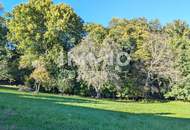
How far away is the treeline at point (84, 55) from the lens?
2192 inches

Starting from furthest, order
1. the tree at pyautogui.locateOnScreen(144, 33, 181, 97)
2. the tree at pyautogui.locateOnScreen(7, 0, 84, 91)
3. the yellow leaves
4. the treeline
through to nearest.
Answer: the tree at pyautogui.locateOnScreen(144, 33, 181, 97), the tree at pyautogui.locateOnScreen(7, 0, 84, 91), the treeline, the yellow leaves

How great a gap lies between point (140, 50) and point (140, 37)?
10.3 ft

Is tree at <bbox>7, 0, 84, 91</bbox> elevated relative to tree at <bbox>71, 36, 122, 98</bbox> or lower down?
elevated

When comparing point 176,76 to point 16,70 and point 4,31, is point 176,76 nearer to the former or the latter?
point 16,70

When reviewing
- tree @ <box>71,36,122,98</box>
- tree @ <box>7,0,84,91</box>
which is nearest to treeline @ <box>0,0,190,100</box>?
tree @ <box>7,0,84,91</box>

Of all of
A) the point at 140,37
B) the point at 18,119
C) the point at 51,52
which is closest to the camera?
the point at 18,119

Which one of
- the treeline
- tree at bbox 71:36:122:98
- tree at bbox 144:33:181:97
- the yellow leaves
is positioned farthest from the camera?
tree at bbox 144:33:181:97

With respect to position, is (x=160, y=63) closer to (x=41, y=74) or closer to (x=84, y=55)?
(x=84, y=55)

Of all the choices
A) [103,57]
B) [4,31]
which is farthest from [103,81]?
[4,31]

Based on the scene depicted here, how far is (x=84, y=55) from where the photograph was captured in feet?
178

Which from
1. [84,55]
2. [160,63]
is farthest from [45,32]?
[160,63]

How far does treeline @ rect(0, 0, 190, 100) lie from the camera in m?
55.7

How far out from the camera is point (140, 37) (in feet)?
205

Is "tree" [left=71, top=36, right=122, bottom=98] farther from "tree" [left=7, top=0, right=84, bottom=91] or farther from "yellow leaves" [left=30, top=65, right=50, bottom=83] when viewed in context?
"yellow leaves" [left=30, top=65, right=50, bottom=83]
